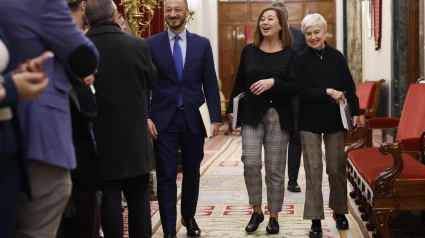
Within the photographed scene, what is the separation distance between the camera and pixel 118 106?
12.8 ft

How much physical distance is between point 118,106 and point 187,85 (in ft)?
4.36

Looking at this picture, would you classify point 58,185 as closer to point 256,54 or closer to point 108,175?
point 108,175

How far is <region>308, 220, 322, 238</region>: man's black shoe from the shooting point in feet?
17.2

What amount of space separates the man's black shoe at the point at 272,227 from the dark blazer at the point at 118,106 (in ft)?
5.49

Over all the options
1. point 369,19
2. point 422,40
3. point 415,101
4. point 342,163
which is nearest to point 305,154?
point 342,163

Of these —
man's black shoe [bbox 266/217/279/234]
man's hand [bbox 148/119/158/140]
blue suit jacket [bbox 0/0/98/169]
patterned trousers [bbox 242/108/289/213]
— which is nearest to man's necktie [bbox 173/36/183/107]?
man's hand [bbox 148/119/158/140]

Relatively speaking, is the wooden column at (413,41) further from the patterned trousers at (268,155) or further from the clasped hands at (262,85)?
the clasped hands at (262,85)

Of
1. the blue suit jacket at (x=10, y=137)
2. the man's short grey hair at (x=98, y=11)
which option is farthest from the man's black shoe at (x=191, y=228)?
the blue suit jacket at (x=10, y=137)

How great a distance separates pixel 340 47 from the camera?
18.8m

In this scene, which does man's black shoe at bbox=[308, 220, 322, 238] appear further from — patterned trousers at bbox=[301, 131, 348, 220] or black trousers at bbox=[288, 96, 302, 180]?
black trousers at bbox=[288, 96, 302, 180]

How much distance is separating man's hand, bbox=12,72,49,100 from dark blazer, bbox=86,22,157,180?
4.85 ft

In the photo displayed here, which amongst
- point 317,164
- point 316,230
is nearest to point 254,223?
point 316,230

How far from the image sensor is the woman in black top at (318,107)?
523 cm

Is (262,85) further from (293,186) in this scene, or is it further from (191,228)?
(293,186)
